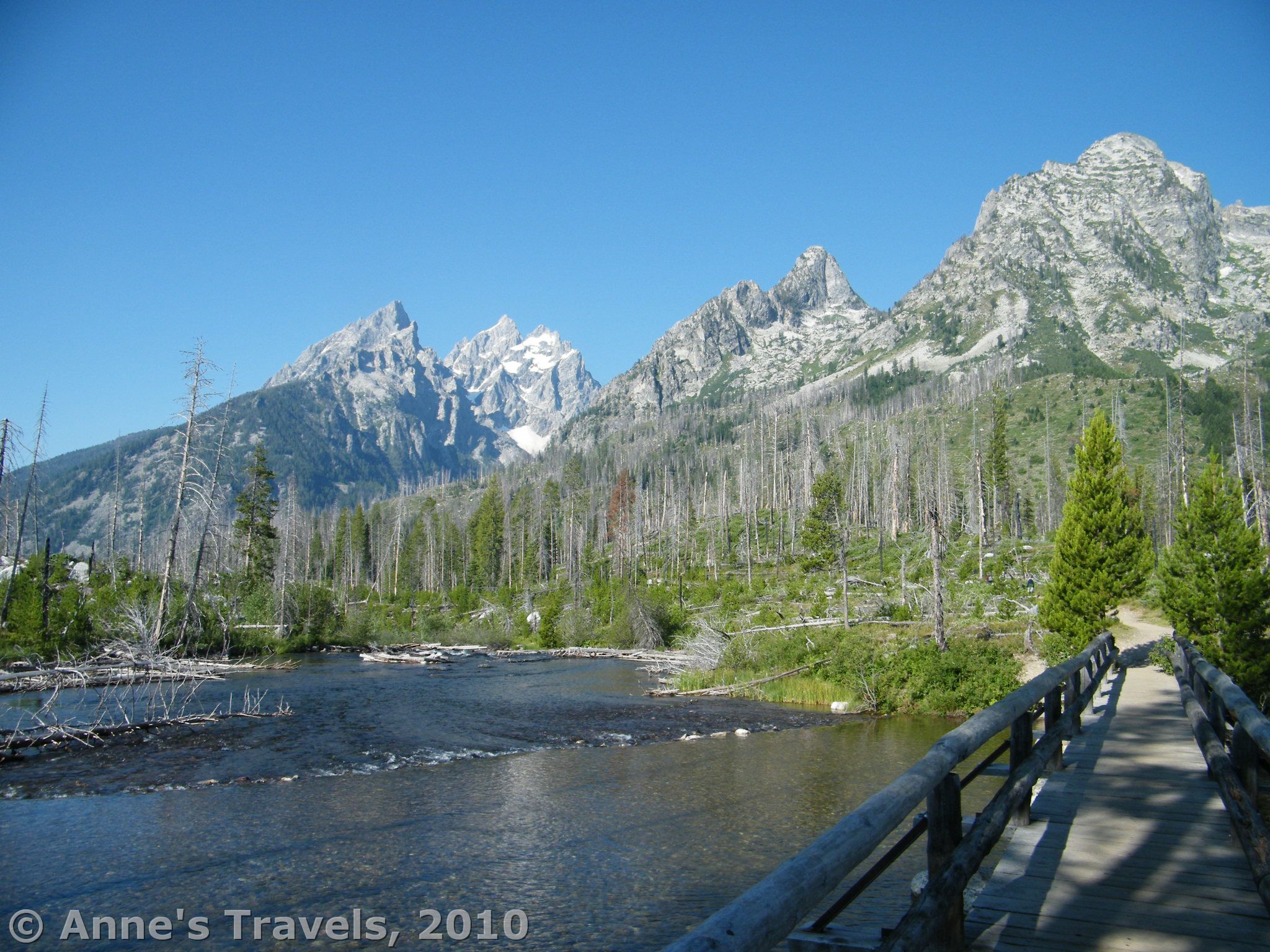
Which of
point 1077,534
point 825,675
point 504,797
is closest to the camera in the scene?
point 504,797

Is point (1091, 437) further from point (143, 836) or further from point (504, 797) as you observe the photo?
point (143, 836)

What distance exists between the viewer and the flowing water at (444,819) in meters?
Result: 10.5

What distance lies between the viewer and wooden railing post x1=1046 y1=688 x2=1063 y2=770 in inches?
332

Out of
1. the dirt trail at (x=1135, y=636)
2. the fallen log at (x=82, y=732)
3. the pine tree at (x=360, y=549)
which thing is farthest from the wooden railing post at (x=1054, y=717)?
the pine tree at (x=360, y=549)

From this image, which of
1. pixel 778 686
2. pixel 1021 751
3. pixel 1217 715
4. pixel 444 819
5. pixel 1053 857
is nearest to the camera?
pixel 1053 857

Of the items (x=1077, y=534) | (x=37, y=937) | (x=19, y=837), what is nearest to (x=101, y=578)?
(x=19, y=837)

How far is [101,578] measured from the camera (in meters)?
53.0

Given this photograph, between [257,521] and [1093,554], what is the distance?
65716mm

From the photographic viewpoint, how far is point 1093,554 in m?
27.2

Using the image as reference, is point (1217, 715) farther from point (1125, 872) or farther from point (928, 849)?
point (928, 849)

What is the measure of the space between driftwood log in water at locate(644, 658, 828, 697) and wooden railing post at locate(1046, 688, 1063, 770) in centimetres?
2268

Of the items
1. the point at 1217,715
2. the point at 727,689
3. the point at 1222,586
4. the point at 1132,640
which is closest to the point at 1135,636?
the point at 1132,640

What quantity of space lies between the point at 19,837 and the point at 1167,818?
17.0m

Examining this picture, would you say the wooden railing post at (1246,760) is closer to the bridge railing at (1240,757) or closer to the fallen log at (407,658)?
the bridge railing at (1240,757)
